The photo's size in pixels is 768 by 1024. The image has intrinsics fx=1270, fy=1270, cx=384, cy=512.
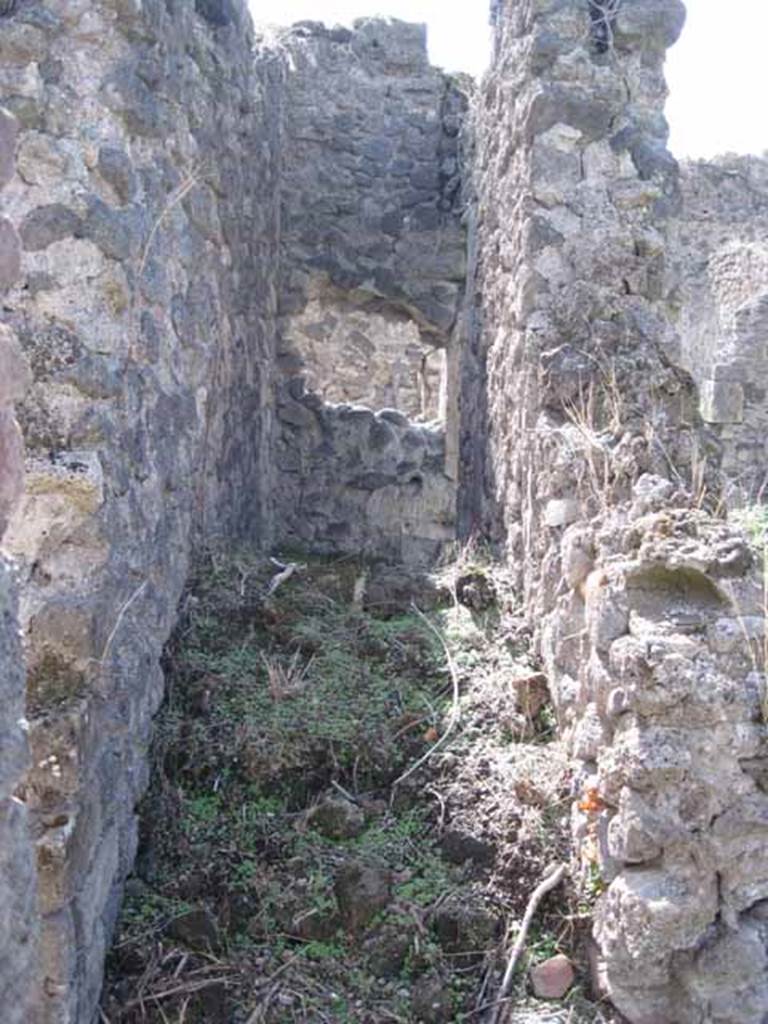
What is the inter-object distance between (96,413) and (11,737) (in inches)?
58.0

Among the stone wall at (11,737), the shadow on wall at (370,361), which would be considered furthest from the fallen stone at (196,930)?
the shadow on wall at (370,361)

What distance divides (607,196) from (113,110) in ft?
6.41

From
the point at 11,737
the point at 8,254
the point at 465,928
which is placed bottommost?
the point at 465,928

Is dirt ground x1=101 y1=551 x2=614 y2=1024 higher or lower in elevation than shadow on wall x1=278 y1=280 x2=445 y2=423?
lower

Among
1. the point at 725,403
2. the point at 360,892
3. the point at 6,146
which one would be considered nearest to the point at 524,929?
the point at 360,892

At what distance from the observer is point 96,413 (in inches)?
127

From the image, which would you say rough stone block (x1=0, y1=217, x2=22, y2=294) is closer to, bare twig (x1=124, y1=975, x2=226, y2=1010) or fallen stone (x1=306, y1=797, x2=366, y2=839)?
bare twig (x1=124, y1=975, x2=226, y2=1010)

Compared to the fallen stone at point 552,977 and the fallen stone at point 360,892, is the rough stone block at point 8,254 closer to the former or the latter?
the fallen stone at point 360,892

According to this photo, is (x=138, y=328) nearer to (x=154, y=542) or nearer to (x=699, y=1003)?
(x=154, y=542)

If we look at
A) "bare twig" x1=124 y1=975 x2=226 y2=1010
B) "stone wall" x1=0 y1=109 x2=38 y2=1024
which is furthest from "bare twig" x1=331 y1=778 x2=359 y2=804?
"stone wall" x1=0 y1=109 x2=38 y2=1024

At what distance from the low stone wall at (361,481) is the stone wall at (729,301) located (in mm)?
2424

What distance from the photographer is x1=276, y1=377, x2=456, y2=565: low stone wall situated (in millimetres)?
7516

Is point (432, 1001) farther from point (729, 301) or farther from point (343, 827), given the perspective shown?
point (729, 301)

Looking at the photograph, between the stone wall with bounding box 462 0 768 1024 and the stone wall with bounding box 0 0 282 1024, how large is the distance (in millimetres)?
1218
